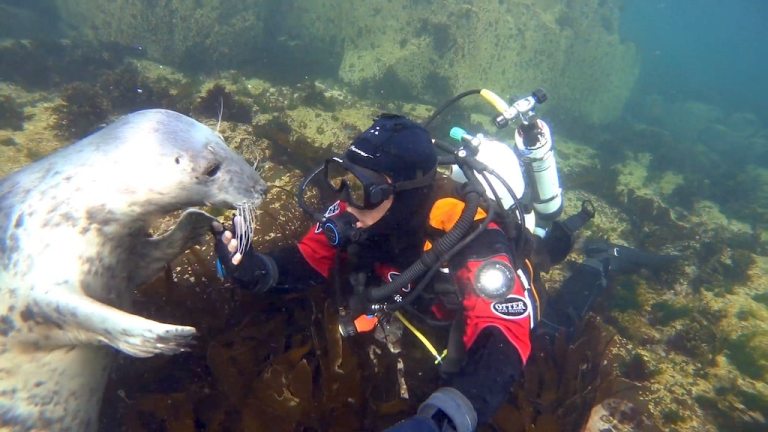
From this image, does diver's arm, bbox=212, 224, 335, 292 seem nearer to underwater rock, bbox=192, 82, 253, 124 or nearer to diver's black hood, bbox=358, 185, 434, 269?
diver's black hood, bbox=358, 185, 434, 269

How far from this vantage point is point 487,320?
2594 millimetres

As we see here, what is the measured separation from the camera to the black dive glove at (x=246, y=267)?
8.98ft

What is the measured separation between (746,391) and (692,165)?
14.6 metres

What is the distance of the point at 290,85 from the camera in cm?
1276

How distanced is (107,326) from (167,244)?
878mm

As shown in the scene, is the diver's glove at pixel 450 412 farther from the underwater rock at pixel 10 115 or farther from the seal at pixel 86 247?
the underwater rock at pixel 10 115

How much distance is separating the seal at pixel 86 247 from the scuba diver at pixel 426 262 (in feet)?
1.50

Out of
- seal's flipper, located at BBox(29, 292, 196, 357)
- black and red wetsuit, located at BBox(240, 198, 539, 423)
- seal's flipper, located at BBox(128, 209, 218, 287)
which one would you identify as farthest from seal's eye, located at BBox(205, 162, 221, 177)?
black and red wetsuit, located at BBox(240, 198, 539, 423)

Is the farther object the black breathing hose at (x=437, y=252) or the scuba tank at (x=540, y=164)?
the scuba tank at (x=540, y=164)

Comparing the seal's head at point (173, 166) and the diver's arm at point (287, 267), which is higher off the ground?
the seal's head at point (173, 166)

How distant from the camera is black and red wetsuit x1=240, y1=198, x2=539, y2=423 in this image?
243cm

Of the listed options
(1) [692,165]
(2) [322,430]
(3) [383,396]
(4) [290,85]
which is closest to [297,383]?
(2) [322,430]

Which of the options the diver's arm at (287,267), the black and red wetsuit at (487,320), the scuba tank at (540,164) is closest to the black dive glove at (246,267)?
the diver's arm at (287,267)

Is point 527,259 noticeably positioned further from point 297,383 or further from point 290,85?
point 290,85
